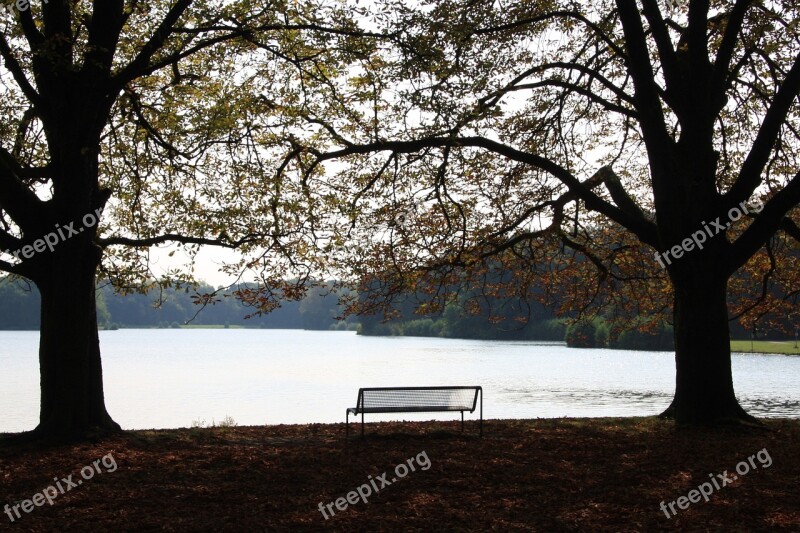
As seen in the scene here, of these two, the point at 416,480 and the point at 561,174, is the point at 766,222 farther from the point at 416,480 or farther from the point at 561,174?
the point at 416,480

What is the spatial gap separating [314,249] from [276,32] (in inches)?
138

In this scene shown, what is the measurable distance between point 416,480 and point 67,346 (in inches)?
203

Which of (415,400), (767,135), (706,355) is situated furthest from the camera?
(706,355)

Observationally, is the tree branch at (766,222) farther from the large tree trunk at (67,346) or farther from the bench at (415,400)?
the large tree trunk at (67,346)

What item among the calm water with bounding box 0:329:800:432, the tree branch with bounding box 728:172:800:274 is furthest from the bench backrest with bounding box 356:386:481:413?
the calm water with bounding box 0:329:800:432

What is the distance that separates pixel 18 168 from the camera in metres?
10.5

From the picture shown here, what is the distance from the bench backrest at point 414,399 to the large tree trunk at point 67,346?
354 cm

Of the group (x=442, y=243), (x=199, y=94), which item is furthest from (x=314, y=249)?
(x=199, y=94)

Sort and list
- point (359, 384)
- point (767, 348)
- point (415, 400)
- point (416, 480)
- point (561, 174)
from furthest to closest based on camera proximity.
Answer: point (767, 348), point (359, 384), point (561, 174), point (415, 400), point (416, 480)

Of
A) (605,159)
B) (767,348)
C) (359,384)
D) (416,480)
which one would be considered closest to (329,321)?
(767,348)

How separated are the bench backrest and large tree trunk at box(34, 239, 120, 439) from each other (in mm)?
3536

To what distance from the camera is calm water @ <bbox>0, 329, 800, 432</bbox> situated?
23969mm

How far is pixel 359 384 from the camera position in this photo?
116 feet

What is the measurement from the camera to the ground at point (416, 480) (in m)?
6.48
